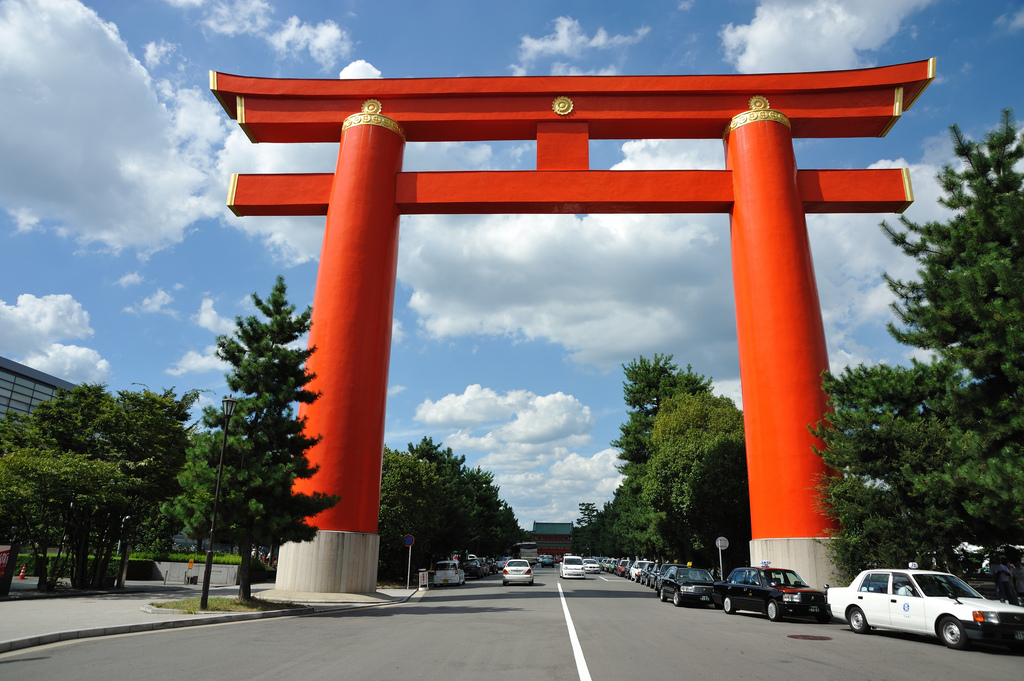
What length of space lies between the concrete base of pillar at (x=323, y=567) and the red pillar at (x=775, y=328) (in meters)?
14.9

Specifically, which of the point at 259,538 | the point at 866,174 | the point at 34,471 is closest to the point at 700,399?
the point at 866,174

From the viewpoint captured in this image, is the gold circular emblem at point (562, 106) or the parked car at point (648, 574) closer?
the gold circular emblem at point (562, 106)

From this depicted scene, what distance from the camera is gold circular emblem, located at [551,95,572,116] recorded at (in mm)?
28266

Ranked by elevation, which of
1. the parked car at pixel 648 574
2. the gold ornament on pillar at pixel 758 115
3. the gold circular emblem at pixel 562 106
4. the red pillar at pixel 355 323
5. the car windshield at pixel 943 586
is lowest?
the parked car at pixel 648 574

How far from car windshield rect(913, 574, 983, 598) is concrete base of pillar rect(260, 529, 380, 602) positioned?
56.0 feet

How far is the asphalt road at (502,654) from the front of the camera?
8.19 metres

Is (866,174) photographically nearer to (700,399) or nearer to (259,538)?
(700,399)

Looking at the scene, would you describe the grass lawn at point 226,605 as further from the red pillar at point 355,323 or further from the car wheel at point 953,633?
the car wheel at point 953,633

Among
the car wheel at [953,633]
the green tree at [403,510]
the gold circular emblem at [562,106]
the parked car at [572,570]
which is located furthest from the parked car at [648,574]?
the car wheel at [953,633]

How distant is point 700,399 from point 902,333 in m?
30.9

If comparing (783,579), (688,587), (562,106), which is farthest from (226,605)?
(562,106)

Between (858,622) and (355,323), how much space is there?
19.1 metres

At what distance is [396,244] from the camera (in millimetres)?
28672

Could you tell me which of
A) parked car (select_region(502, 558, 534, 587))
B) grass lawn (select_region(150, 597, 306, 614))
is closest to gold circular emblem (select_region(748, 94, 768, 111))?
grass lawn (select_region(150, 597, 306, 614))
